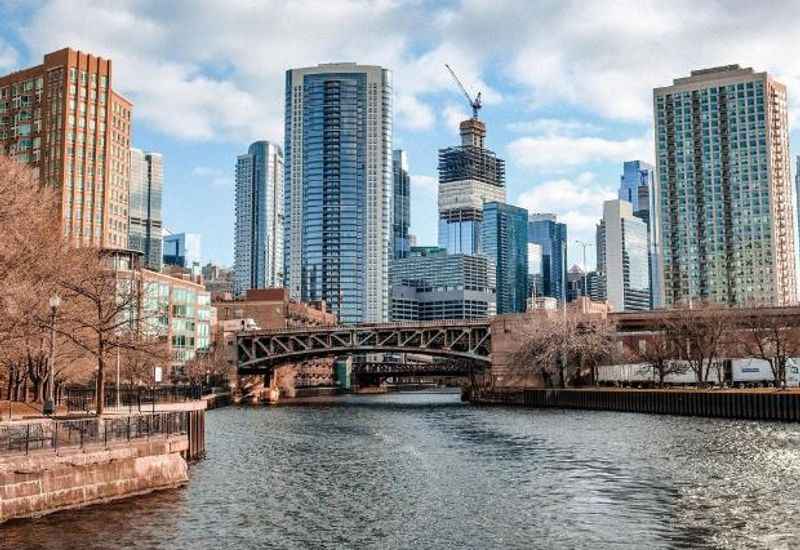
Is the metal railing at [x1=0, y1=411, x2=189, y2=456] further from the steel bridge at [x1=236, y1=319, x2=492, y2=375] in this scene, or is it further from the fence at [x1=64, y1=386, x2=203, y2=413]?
the steel bridge at [x1=236, y1=319, x2=492, y2=375]

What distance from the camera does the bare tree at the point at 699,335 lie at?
398 ft

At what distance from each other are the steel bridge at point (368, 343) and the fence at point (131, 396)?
149ft

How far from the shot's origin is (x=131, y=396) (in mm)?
76438

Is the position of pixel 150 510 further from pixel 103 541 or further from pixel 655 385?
pixel 655 385

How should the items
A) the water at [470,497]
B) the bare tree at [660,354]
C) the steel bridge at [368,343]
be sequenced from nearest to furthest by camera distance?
the water at [470,497], the bare tree at [660,354], the steel bridge at [368,343]

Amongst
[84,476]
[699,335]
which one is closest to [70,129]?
[699,335]

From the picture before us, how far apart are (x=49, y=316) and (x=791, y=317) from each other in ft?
337

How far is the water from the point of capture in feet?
114

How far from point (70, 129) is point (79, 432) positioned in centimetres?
16112

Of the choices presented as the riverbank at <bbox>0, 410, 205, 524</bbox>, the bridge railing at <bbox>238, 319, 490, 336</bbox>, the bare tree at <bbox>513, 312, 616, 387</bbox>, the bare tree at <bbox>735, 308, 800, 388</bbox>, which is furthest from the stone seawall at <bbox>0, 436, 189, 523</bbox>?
the bridge railing at <bbox>238, 319, 490, 336</bbox>

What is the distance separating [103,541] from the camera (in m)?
33.2

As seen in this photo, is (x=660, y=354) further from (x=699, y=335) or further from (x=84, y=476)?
(x=84, y=476)

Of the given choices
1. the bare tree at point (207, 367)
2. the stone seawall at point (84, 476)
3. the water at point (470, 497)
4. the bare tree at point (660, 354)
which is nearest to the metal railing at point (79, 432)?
the stone seawall at point (84, 476)

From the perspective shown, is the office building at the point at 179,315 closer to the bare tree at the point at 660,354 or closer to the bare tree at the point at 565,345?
the bare tree at the point at 565,345
